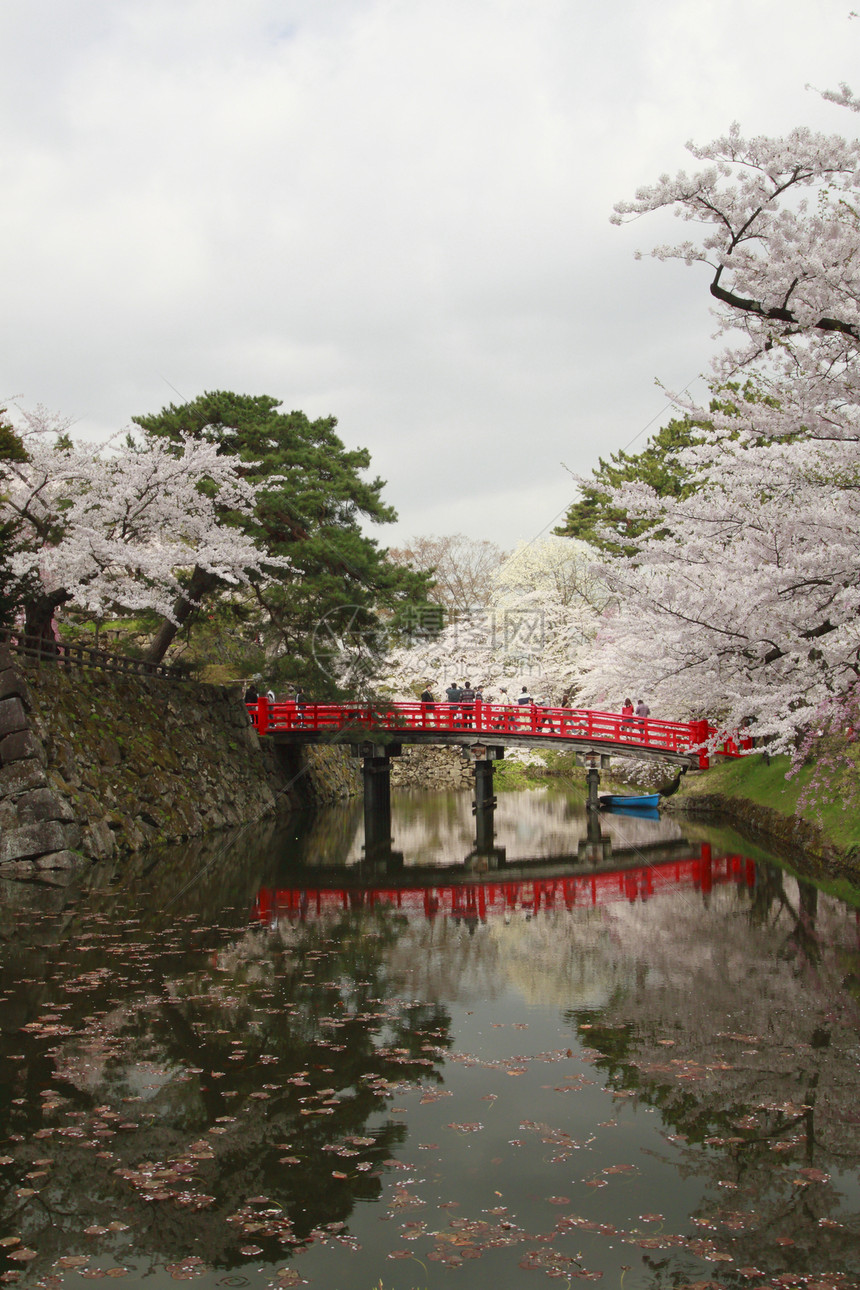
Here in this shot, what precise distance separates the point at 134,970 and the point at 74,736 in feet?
28.9

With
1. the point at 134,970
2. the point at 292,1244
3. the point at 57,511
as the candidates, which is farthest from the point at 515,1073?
the point at 57,511

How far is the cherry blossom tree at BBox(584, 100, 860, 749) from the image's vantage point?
778cm

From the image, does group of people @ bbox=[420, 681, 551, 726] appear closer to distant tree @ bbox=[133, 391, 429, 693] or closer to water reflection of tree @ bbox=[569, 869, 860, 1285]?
distant tree @ bbox=[133, 391, 429, 693]

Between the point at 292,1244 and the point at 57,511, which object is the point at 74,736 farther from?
the point at 292,1244

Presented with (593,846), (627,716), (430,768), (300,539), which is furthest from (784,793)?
(430,768)

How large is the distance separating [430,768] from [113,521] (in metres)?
22.0

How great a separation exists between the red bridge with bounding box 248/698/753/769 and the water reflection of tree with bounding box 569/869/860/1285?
13195mm

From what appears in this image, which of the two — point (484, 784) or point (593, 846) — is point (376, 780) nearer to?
point (484, 784)

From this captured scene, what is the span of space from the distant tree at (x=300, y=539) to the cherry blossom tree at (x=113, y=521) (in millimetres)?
874

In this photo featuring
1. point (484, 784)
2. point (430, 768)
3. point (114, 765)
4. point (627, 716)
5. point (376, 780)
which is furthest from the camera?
point (430, 768)

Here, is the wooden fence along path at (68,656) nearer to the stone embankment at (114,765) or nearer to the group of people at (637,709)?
the stone embankment at (114,765)

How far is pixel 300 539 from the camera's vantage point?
21438 mm

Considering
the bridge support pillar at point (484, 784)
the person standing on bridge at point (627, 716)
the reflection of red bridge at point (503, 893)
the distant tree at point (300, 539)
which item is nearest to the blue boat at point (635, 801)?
the person standing on bridge at point (627, 716)

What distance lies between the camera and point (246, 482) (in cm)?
1966
